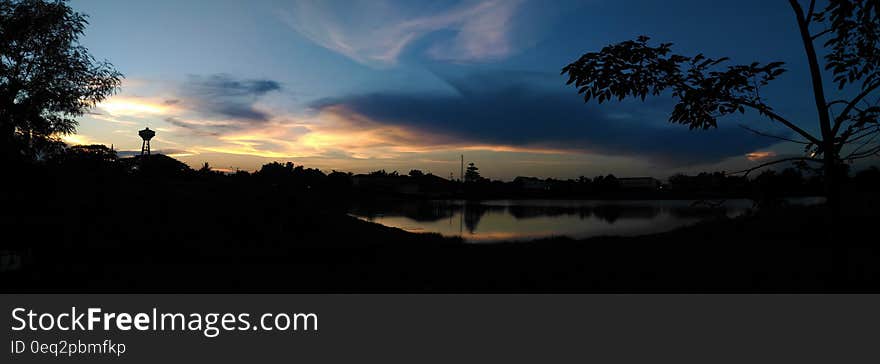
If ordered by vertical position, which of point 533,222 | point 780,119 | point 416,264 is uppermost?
point 780,119

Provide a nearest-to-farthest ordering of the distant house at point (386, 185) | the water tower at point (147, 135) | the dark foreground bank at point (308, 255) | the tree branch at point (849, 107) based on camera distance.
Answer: the tree branch at point (849, 107)
the dark foreground bank at point (308, 255)
the water tower at point (147, 135)
the distant house at point (386, 185)

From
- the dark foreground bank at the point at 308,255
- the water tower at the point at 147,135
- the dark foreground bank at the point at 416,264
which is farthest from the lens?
the water tower at the point at 147,135

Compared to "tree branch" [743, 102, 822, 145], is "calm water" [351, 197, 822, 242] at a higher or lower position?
lower

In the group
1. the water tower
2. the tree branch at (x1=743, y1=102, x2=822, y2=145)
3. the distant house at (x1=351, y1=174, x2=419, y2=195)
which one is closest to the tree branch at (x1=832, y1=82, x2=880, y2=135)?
the tree branch at (x1=743, y1=102, x2=822, y2=145)

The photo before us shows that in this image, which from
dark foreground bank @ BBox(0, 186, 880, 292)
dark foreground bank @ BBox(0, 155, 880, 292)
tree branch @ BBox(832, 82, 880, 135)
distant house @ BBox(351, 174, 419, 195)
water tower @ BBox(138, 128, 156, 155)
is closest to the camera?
tree branch @ BBox(832, 82, 880, 135)

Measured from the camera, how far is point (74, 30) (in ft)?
56.1

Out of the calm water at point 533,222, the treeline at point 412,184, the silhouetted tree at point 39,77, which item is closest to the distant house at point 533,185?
the treeline at point 412,184

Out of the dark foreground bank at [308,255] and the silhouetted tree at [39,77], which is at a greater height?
the silhouetted tree at [39,77]

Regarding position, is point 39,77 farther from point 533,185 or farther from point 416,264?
point 533,185

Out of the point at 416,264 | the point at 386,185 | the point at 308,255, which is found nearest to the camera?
the point at 416,264

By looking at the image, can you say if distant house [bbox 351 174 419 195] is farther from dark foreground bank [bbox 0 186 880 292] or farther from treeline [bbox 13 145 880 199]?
dark foreground bank [bbox 0 186 880 292]

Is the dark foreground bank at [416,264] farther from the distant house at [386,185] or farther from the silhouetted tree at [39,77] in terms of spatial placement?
the distant house at [386,185]

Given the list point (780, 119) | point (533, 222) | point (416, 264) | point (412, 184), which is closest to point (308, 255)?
point (416, 264)

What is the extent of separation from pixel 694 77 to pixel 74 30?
71.6 ft
